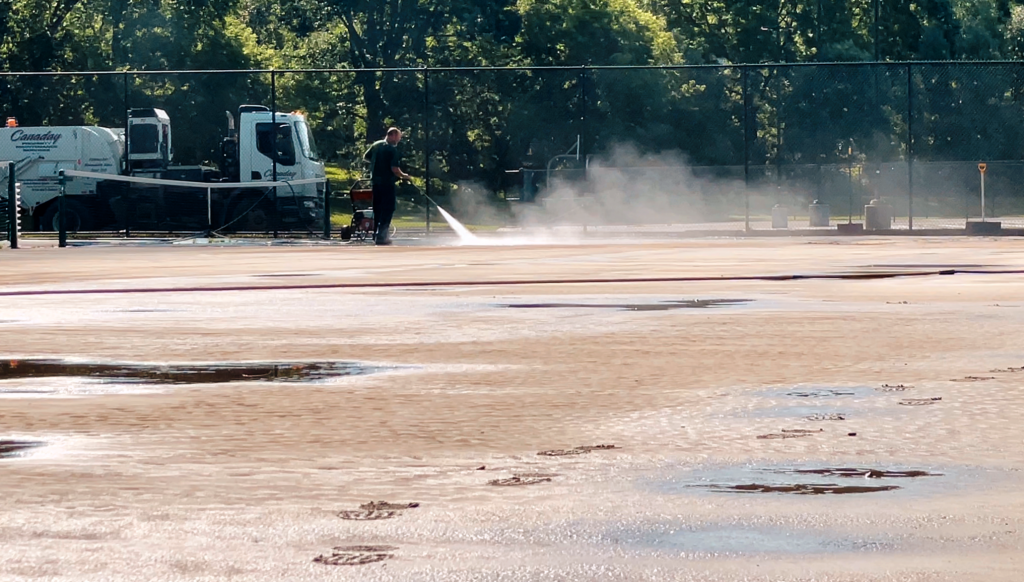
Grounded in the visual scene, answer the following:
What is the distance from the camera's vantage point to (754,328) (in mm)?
11391

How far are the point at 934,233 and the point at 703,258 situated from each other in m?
12.8

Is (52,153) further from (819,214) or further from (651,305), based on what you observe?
(651,305)

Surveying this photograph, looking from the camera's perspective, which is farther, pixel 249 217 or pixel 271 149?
pixel 271 149

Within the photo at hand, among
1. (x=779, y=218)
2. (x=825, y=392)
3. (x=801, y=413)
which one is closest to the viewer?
(x=801, y=413)

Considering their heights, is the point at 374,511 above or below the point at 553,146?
below

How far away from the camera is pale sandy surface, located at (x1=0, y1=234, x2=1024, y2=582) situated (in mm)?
4547

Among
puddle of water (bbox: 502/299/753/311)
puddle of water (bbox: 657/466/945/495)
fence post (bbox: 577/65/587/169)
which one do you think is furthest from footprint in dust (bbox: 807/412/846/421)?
fence post (bbox: 577/65/587/169)

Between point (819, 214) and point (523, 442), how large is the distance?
35.5 m

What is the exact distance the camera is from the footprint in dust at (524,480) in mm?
5633

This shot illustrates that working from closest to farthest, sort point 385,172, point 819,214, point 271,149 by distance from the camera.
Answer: point 385,172
point 271,149
point 819,214

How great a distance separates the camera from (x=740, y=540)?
4.69 meters

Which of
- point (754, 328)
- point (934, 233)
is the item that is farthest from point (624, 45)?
point (754, 328)

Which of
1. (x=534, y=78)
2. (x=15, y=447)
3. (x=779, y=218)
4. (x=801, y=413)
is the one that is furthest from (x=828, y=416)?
(x=534, y=78)

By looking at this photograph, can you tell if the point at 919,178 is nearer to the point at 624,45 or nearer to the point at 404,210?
the point at 404,210
